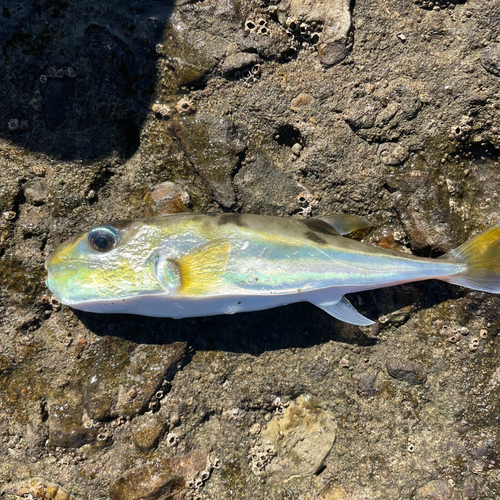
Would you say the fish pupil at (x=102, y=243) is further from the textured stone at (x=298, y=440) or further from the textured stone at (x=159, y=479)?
the textured stone at (x=298, y=440)

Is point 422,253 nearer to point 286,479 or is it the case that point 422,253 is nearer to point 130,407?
point 286,479

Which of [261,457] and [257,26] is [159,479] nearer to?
[261,457]

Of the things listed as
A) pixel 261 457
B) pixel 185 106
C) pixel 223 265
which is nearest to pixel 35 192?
pixel 185 106

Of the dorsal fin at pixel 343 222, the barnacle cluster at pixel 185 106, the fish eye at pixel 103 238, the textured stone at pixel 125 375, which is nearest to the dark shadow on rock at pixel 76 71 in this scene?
the barnacle cluster at pixel 185 106

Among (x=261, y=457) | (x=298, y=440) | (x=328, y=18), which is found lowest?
(x=261, y=457)

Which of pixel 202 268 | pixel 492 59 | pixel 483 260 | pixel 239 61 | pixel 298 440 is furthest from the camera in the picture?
pixel 298 440

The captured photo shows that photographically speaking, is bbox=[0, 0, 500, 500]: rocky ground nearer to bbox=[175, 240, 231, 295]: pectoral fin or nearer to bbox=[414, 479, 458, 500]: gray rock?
bbox=[414, 479, 458, 500]: gray rock

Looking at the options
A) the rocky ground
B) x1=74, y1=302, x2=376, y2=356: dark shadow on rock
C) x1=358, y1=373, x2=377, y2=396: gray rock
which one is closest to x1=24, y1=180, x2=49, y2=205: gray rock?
the rocky ground
